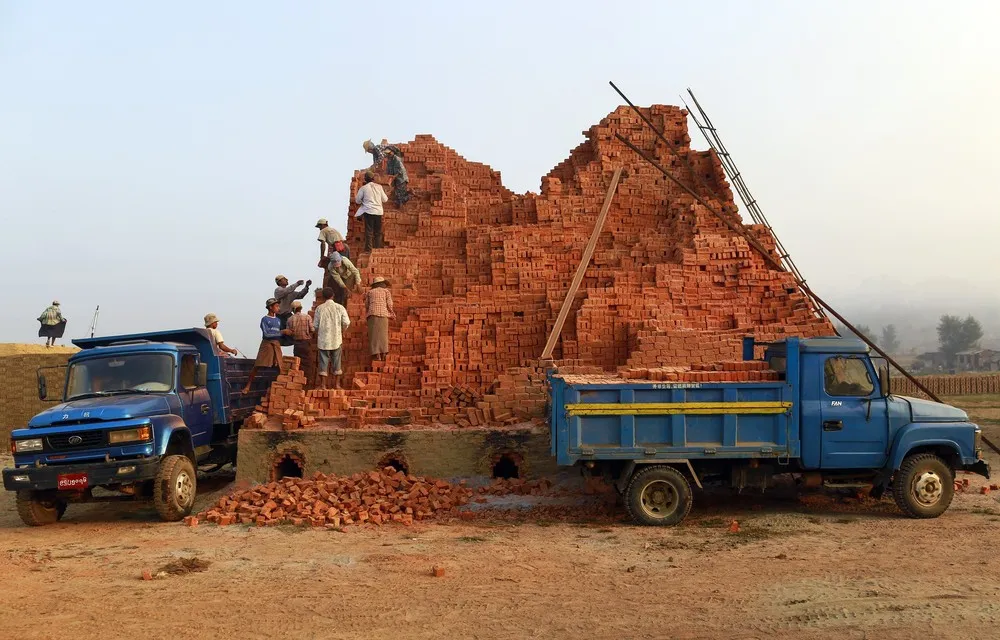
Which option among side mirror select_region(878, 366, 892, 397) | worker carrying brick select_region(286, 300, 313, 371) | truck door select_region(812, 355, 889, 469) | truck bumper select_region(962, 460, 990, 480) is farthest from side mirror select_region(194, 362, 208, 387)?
truck bumper select_region(962, 460, 990, 480)

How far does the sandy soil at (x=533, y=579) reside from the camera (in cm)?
521

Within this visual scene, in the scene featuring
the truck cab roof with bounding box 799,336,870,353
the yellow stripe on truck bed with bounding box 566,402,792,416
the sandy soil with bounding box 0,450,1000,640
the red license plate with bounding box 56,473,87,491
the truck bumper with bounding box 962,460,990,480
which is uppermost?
the truck cab roof with bounding box 799,336,870,353

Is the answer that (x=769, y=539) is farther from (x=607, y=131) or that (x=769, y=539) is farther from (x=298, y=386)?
(x=607, y=131)

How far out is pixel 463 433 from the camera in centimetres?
1023

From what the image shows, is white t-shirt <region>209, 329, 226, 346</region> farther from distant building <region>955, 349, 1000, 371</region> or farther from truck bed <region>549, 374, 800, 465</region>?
distant building <region>955, 349, 1000, 371</region>

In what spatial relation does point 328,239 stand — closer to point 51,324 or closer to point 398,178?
point 398,178

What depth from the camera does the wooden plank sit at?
38.6ft

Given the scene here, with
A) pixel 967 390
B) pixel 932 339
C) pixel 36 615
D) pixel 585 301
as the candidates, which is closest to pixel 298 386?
pixel 585 301

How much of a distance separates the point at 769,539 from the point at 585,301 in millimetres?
5287

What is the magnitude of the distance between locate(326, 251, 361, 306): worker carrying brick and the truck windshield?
381 cm

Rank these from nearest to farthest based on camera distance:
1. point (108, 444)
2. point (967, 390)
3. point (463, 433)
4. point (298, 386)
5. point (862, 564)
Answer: point (862, 564), point (108, 444), point (463, 433), point (298, 386), point (967, 390)

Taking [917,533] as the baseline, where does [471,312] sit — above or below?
above

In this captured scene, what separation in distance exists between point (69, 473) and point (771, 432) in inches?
291

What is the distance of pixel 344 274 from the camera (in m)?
13.1
